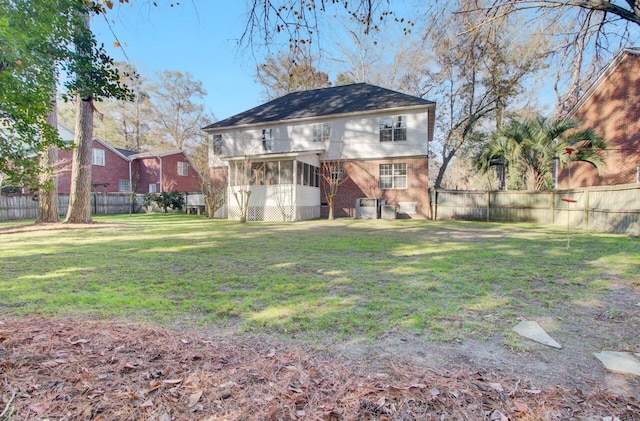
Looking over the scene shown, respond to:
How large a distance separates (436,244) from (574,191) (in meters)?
7.85

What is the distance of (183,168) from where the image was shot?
95.7 feet

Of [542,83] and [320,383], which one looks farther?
[542,83]

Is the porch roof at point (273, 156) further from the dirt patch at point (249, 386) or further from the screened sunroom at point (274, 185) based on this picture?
the dirt patch at point (249, 386)

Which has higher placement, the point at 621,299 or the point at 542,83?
the point at 542,83

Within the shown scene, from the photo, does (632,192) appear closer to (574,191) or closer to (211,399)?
(574,191)

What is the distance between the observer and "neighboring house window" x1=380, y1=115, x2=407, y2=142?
16250 mm

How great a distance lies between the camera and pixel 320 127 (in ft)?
59.1

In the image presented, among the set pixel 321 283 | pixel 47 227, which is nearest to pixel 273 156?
pixel 47 227

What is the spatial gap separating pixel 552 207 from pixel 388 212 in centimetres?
681

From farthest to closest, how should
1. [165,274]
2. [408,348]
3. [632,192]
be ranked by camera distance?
[632,192] → [165,274] → [408,348]

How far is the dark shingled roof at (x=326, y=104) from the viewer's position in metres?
16.7

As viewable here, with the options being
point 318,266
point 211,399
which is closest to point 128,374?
point 211,399

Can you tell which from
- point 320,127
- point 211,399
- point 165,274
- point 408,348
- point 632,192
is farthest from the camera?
point 320,127

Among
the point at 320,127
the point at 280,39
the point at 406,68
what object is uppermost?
the point at 406,68
